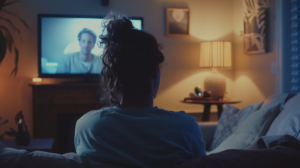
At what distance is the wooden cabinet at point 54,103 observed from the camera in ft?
10.1

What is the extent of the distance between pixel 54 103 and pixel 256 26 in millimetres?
2441

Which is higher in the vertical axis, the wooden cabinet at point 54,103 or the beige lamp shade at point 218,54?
the beige lamp shade at point 218,54

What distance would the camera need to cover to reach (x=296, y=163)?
70 cm

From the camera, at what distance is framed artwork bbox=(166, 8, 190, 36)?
3.60m

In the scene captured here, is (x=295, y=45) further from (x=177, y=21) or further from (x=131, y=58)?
(x=131, y=58)

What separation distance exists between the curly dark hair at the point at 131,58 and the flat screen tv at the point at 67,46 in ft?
8.10

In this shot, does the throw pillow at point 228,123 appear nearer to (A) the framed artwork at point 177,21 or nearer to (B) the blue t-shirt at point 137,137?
(B) the blue t-shirt at point 137,137

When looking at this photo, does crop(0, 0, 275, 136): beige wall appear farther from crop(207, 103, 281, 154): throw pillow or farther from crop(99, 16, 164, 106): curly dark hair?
crop(99, 16, 164, 106): curly dark hair

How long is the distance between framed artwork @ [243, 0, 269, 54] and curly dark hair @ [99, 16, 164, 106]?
2.30m

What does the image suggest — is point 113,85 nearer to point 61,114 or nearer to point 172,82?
point 61,114

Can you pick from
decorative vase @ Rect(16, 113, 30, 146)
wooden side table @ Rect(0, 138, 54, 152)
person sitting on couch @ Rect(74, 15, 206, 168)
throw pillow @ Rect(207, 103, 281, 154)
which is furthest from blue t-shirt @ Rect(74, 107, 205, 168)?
decorative vase @ Rect(16, 113, 30, 146)

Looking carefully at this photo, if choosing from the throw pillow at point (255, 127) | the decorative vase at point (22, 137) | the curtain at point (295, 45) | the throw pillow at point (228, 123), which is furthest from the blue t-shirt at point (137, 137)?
the curtain at point (295, 45)

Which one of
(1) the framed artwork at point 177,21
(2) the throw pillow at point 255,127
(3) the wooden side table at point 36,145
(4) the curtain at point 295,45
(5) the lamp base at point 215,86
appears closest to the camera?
(2) the throw pillow at point 255,127

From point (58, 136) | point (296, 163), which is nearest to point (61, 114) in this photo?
point (58, 136)
